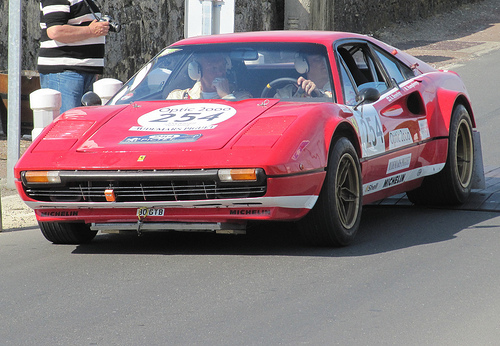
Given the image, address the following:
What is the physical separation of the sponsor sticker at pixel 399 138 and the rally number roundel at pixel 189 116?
4.18ft

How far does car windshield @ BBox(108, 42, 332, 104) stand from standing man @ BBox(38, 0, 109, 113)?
171 cm

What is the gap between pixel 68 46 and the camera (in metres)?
8.23

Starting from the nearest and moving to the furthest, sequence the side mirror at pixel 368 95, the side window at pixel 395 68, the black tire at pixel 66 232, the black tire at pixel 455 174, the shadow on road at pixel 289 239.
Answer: the shadow on road at pixel 289 239
the black tire at pixel 66 232
the side mirror at pixel 368 95
the side window at pixel 395 68
the black tire at pixel 455 174

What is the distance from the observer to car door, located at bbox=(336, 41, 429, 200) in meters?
6.14

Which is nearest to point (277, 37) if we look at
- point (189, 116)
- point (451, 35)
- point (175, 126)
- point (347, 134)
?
point (347, 134)

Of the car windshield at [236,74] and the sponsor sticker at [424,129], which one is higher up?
the car windshield at [236,74]

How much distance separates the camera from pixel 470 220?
6.75 m

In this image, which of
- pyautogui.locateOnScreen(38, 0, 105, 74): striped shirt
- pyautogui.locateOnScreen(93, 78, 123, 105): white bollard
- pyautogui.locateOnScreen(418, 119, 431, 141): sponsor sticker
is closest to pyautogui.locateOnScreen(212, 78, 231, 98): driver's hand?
pyautogui.locateOnScreen(418, 119, 431, 141): sponsor sticker

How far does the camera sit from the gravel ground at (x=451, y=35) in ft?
66.8

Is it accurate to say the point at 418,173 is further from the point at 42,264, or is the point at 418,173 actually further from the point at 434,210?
the point at 42,264

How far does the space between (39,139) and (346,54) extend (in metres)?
2.28

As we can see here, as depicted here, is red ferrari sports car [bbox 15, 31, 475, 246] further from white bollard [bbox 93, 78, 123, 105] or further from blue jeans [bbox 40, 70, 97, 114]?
white bollard [bbox 93, 78, 123, 105]

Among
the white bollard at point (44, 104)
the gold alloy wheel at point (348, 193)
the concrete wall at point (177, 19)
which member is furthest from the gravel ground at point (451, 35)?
the gold alloy wheel at point (348, 193)

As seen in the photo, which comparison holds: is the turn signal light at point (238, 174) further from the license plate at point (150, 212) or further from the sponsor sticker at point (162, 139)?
the license plate at point (150, 212)
